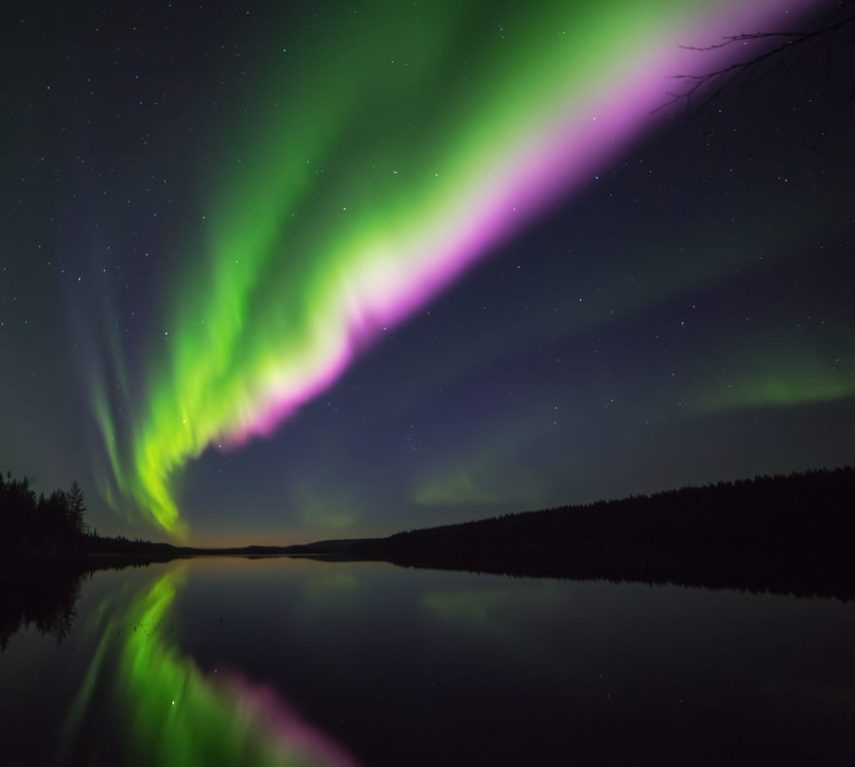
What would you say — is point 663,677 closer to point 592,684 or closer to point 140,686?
point 592,684

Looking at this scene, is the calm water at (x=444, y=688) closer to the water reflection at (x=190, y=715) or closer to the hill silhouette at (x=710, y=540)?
the water reflection at (x=190, y=715)

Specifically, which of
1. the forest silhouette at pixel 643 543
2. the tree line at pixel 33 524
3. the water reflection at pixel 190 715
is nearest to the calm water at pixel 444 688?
the water reflection at pixel 190 715

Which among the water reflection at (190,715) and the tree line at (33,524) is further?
the tree line at (33,524)

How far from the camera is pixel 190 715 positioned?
Answer: 28.7 ft

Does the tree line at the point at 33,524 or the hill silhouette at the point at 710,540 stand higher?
the hill silhouette at the point at 710,540

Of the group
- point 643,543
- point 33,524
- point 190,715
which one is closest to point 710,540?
point 643,543

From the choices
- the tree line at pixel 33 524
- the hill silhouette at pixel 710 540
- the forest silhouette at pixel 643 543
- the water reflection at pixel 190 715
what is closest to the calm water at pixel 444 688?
the water reflection at pixel 190 715

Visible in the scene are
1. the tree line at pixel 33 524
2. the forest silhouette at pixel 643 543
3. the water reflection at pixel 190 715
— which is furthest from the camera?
the tree line at pixel 33 524

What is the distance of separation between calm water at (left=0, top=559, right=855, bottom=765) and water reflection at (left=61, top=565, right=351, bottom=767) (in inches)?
1.7

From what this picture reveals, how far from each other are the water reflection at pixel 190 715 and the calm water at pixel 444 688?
0.14 feet

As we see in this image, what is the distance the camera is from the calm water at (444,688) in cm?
721

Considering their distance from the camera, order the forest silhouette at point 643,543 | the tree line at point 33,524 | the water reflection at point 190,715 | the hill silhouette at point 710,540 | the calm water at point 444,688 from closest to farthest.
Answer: the water reflection at point 190,715 < the calm water at point 444,688 < the forest silhouette at point 643,543 < the hill silhouette at point 710,540 < the tree line at point 33,524

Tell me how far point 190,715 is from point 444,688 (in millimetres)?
4482

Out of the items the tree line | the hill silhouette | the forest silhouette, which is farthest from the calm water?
the tree line
